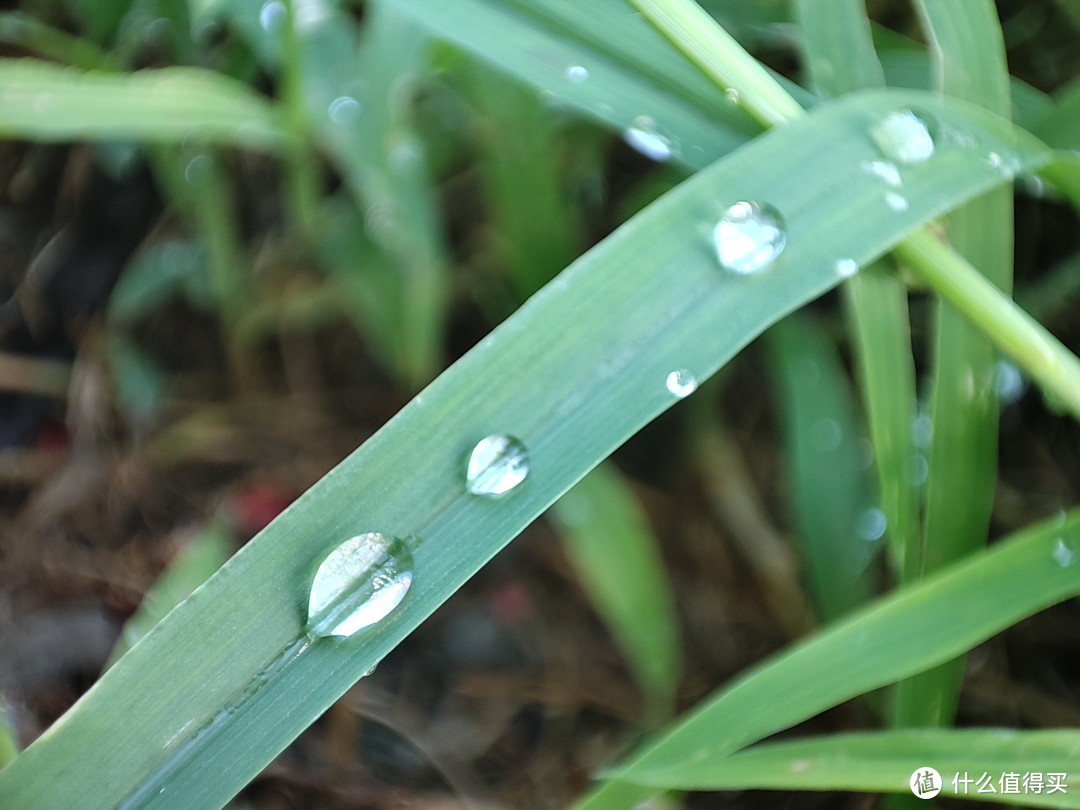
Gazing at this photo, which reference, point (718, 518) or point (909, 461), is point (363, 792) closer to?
point (718, 518)

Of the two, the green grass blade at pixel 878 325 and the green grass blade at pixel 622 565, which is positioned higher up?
the green grass blade at pixel 878 325

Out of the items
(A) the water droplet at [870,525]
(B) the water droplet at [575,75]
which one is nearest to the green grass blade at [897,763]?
(A) the water droplet at [870,525]

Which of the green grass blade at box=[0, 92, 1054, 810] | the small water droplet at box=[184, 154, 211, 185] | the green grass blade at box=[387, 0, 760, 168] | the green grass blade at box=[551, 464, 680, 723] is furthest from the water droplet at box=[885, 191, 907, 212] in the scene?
the small water droplet at box=[184, 154, 211, 185]

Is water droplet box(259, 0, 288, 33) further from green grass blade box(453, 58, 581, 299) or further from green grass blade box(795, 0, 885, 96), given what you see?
green grass blade box(795, 0, 885, 96)

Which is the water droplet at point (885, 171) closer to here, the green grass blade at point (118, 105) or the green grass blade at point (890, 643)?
the green grass blade at point (890, 643)

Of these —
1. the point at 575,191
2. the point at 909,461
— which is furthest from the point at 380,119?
the point at 909,461

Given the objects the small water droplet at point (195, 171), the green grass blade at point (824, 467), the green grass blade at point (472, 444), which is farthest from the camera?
the small water droplet at point (195, 171)
